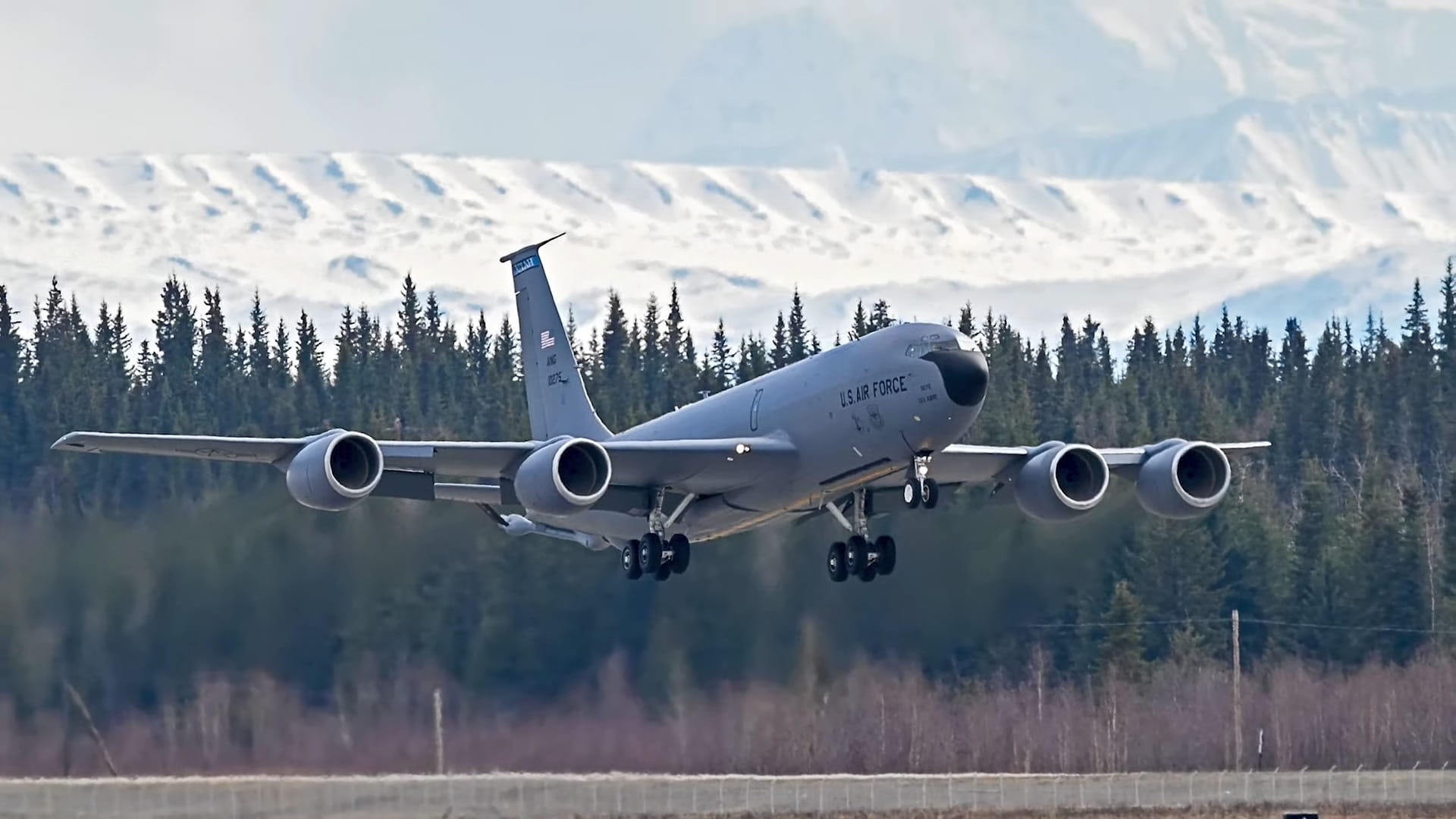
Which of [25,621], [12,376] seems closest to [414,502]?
[25,621]

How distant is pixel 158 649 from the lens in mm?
48969

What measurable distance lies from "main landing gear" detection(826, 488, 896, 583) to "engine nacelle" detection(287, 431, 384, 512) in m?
9.09

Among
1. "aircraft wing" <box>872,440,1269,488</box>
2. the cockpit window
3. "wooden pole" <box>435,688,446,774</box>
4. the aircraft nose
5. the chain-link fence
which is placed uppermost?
the cockpit window

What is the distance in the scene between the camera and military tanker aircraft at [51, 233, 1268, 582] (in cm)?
4116

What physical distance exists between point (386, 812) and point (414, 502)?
987cm

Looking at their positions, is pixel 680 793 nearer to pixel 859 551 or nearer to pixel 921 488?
pixel 859 551

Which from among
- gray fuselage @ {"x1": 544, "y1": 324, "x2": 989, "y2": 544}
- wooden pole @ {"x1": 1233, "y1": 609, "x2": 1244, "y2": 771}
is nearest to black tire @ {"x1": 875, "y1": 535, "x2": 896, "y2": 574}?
gray fuselage @ {"x1": 544, "y1": 324, "x2": 989, "y2": 544}

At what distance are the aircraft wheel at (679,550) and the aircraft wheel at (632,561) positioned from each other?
2.10 feet

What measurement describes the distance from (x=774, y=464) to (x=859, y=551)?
3.45 meters

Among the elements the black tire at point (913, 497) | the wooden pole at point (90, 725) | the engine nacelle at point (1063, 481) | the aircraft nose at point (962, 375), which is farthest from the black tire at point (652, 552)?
the wooden pole at point (90, 725)

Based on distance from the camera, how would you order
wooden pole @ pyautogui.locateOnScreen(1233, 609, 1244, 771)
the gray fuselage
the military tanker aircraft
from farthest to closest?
wooden pole @ pyautogui.locateOnScreen(1233, 609, 1244, 771)
the military tanker aircraft
the gray fuselage

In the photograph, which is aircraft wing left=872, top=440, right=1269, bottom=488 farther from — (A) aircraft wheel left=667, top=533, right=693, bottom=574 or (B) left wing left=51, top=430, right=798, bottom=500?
(A) aircraft wheel left=667, top=533, right=693, bottom=574

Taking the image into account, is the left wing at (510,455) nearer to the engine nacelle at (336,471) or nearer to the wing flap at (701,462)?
the wing flap at (701,462)

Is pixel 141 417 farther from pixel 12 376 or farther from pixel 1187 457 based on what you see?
pixel 1187 457
